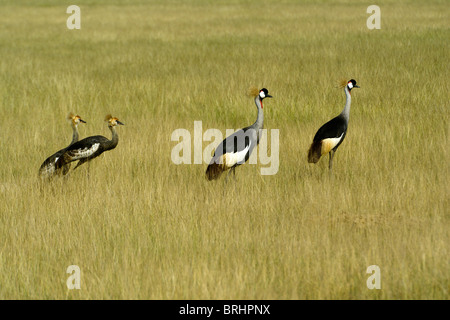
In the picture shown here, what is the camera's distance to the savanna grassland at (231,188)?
437 centimetres

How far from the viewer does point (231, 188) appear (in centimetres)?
651

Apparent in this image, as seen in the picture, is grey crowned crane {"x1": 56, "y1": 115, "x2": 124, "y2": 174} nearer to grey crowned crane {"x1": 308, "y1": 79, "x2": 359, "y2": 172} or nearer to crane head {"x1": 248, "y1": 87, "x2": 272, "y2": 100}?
crane head {"x1": 248, "y1": 87, "x2": 272, "y2": 100}

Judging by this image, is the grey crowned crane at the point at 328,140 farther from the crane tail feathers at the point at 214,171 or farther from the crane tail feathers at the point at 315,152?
the crane tail feathers at the point at 214,171

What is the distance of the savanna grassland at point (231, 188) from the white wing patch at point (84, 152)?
341mm

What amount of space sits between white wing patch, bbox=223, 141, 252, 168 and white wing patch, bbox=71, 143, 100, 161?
1370 millimetres

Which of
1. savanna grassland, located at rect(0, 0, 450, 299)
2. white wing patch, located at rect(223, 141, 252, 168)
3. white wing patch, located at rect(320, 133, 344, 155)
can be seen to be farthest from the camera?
white wing patch, located at rect(320, 133, 344, 155)

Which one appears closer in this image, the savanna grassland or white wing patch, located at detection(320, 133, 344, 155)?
the savanna grassland

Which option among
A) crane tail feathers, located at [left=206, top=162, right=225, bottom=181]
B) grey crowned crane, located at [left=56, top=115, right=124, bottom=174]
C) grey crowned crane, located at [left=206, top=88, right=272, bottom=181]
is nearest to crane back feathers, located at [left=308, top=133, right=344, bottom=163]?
grey crowned crane, located at [left=206, top=88, right=272, bottom=181]

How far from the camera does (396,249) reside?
4.65m

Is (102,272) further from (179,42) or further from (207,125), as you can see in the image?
(179,42)

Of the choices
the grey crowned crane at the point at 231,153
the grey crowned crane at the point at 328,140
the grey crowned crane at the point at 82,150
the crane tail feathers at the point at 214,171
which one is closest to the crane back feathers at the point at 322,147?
the grey crowned crane at the point at 328,140

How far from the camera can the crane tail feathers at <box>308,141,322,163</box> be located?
693cm

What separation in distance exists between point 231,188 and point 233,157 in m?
0.32

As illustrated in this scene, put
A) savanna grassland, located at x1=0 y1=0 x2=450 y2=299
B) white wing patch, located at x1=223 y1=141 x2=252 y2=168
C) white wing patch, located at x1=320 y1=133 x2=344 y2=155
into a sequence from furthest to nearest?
white wing patch, located at x1=320 y1=133 x2=344 y2=155, white wing patch, located at x1=223 y1=141 x2=252 y2=168, savanna grassland, located at x1=0 y1=0 x2=450 y2=299
